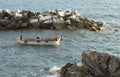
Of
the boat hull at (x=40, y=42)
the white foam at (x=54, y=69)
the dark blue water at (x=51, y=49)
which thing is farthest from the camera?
the boat hull at (x=40, y=42)

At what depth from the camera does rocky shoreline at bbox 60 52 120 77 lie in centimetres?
4825

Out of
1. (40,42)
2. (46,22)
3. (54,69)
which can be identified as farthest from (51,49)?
(46,22)

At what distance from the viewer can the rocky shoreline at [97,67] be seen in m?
48.2

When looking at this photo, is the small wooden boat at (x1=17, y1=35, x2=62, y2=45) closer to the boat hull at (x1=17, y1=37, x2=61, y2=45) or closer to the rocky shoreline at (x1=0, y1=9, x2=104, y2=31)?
the boat hull at (x1=17, y1=37, x2=61, y2=45)

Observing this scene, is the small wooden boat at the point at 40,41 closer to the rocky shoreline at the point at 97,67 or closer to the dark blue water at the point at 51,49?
the dark blue water at the point at 51,49

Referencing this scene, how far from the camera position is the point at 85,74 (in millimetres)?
48344

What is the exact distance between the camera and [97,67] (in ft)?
161

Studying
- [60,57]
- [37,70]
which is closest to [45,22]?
[60,57]

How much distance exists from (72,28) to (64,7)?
118ft

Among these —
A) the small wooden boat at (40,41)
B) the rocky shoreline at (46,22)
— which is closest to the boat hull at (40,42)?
the small wooden boat at (40,41)

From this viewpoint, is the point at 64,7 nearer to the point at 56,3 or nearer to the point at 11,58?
the point at 56,3

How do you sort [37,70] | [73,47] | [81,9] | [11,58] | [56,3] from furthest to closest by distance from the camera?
[56,3]
[81,9]
[73,47]
[11,58]
[37,70]

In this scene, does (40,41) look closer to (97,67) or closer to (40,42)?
(40,42)

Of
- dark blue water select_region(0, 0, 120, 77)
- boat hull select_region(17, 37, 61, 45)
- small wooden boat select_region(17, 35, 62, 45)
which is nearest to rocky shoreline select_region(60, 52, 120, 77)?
dark blue water select_region(0, 0, 120, 77)
